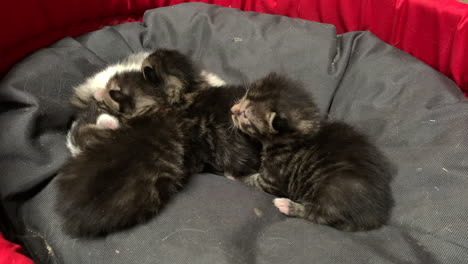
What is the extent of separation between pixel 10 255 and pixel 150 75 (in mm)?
1137

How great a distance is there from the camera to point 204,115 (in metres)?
2.19

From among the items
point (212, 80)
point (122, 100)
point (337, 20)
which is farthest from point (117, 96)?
point (337, 20)

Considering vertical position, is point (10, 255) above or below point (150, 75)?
below

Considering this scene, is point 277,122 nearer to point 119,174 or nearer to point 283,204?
point 283,204

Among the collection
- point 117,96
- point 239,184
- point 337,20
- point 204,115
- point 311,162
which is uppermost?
point 337,20

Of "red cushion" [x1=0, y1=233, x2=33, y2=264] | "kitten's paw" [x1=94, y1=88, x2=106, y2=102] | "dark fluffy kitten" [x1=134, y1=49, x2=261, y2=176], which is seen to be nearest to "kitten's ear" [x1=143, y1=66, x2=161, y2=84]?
"dark fluffy kitten" [x1=134, y1=49, x2=261, y2=176]

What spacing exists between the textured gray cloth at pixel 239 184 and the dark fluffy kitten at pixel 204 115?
12cm

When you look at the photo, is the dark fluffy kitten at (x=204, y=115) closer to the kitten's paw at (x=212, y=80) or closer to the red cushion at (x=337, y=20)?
the kitten's paw at (x=212, y=80)

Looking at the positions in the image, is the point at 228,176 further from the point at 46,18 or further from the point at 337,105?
the point at 46,18

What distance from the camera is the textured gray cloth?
5.51 ft

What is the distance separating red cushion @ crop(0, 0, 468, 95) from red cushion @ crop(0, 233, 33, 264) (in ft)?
4.12

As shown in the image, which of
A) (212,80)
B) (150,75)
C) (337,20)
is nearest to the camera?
(150,75)

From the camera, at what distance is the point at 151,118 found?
209 centimetres

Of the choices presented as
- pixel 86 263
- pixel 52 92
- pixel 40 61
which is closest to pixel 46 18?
pixel 40 61
